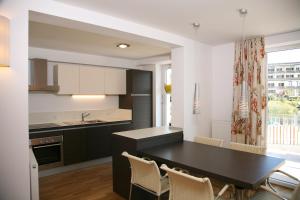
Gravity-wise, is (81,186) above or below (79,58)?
below

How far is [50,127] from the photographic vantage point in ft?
12.5

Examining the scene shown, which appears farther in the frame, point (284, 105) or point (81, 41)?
point (81, 41)

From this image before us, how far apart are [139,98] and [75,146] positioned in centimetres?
187

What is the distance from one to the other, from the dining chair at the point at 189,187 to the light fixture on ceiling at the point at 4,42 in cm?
161

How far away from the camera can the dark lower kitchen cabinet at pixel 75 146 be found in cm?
400

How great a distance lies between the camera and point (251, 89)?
3564 mm

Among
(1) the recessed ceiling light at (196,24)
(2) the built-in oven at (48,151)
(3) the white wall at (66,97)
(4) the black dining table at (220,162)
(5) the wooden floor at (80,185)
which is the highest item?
(1) the recessed ceiling light at (196,24)

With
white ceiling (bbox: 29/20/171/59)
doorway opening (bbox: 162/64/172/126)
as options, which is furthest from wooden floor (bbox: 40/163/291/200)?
white ceiling (bbox: 29/20/171/59)

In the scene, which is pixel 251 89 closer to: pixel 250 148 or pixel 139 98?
pixel 250 148

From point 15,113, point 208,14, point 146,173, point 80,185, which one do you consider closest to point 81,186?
point 80,185

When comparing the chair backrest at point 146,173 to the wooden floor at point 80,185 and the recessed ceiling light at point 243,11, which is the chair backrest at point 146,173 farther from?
the recessed ceiling light at point 243,11

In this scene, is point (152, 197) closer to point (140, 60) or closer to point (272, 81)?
point (272, 81)

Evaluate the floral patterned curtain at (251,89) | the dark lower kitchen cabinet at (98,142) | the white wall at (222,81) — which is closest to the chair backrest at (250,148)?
the floral patterned curtain at (251,89)

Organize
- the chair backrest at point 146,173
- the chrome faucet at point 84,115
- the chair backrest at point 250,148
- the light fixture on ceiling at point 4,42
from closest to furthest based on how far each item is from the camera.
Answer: the light fixture on ceiling at point 4,42, the chair backrest at point 146,173, the chair backrest at point 250,148, the chrome faucet at point 84,115
